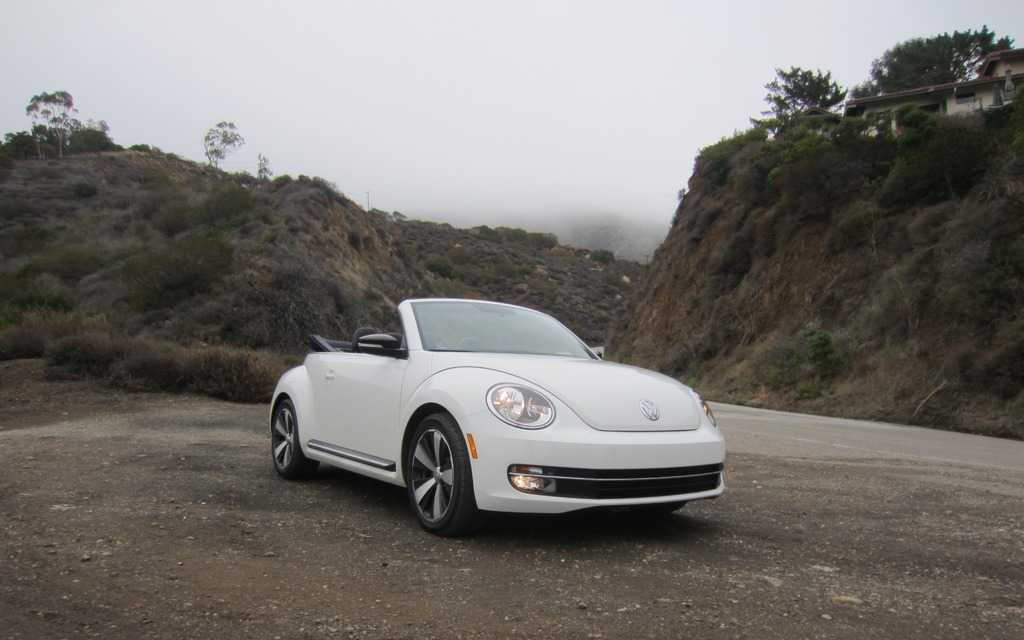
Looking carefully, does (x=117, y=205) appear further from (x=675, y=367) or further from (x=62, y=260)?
(x=675, y=367)

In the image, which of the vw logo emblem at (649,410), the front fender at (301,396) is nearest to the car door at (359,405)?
the front fender at (301,396)

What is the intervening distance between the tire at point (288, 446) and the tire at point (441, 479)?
5.93 feet

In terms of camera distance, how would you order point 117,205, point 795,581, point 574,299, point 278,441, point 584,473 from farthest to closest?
point 574,299
point 117,205
point 278,441
point 584,473
point 795,581

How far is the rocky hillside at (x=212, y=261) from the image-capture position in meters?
23.4

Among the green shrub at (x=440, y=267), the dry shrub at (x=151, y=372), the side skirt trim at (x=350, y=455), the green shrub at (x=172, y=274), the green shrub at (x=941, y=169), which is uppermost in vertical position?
the green shrub at (x=941, y=169)

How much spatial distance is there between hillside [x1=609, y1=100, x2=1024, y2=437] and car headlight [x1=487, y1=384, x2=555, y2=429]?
1481cm

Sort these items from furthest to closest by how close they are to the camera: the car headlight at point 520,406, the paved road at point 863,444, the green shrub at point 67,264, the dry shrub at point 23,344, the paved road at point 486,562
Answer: the green shrub at point 67,264 < the dry shrub at point 23,344 < the paved road at point 863,444 < the car headlight at point 520,406 < the paved road at point 486,562

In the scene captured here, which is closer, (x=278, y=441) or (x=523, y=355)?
(x=523, y=355)

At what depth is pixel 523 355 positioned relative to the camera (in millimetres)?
5578

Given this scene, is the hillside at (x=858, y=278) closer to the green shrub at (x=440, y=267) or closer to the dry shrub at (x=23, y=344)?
the dry shrub at (x=23, y=344)

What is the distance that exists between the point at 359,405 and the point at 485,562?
6.32ft

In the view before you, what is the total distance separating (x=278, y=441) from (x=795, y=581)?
4515 mm

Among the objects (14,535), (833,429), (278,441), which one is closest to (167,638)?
(14,535)

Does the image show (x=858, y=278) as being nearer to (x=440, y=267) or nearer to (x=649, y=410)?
(x=649, y=410)
